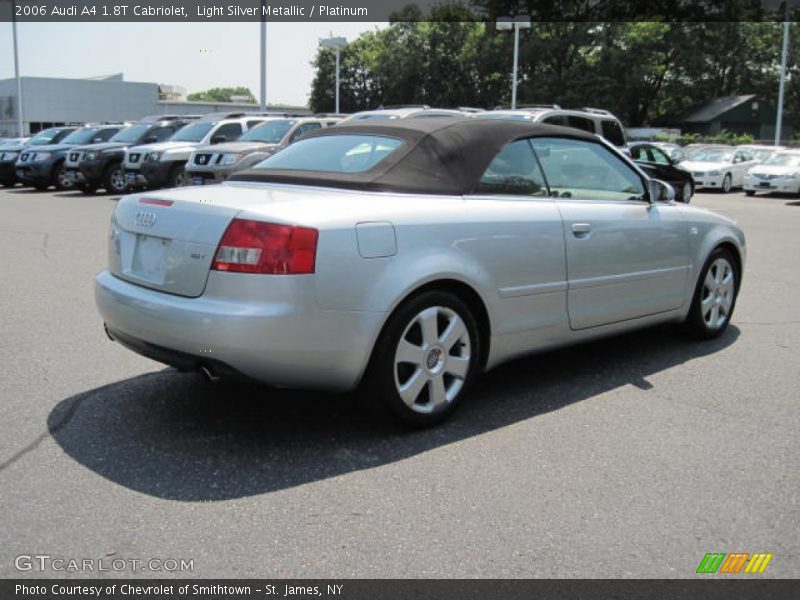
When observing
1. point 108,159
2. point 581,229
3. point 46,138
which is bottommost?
point 108,159

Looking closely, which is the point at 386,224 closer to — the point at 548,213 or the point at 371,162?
the point at 371,162

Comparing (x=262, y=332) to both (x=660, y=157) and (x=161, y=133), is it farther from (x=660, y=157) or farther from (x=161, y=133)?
(x=161, y=133)

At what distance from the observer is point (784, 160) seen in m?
25.3

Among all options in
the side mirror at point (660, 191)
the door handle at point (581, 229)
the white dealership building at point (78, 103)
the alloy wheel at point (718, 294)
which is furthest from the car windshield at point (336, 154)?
the white dealership building at point (78, 103)

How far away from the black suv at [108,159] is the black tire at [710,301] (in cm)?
1602

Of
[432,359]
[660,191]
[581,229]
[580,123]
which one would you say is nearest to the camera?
[432,359]

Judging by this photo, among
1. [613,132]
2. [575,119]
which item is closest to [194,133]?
[575,119]

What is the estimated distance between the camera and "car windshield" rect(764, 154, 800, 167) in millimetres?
24922

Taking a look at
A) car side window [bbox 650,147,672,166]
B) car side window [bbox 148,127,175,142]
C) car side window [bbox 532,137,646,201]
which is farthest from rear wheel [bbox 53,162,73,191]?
car side window [bbox 532,137,646,201]

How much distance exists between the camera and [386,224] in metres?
3.88

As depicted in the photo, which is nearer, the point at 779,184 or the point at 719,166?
the point at 779,184

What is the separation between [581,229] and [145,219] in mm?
2486

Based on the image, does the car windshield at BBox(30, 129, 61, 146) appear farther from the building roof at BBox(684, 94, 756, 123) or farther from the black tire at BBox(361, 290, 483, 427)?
the building roof at BBox(684, 94, 756, 123)

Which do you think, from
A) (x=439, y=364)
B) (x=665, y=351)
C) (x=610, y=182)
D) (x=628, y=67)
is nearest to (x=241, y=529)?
(x=439, y=364)
